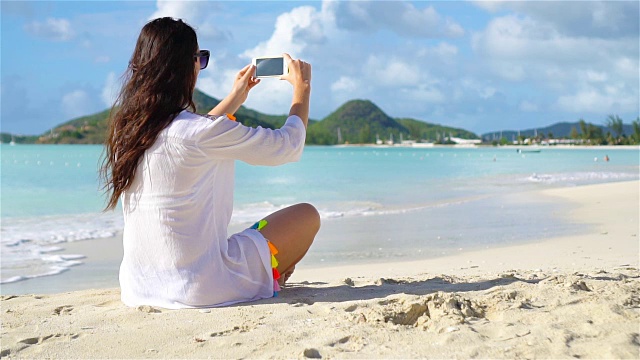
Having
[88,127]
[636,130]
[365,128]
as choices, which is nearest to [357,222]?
[636,130]

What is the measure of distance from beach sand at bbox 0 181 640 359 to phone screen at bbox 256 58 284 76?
108 cm

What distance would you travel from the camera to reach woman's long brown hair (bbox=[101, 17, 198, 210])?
2668mm

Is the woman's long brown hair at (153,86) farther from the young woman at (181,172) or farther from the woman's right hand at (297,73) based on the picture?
the woman's right hand at (297,73)

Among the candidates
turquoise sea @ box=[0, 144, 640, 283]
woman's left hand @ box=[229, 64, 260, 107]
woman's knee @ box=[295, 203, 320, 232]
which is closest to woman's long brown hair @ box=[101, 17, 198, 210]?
woman's left hand @ box=[229, 64, 260, 107]

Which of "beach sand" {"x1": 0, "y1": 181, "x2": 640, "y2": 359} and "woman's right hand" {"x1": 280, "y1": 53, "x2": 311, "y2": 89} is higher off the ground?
"woman's right hand" {"x1": 280, "y1": 53, "x2": 311, "y2": 89}

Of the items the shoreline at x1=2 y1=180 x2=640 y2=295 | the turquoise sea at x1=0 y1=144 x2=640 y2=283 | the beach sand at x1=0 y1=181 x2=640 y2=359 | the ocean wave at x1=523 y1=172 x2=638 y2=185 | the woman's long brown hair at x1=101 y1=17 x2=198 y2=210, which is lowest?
the ocean wave at x1=523 y1=172 x2=638 y2=185

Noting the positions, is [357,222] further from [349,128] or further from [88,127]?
[349,128]

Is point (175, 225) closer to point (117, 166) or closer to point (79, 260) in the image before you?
point (117, 166)

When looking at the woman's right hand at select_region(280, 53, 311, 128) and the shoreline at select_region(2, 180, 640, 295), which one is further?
the shoreline at select_region(2, 180, 640, 295)

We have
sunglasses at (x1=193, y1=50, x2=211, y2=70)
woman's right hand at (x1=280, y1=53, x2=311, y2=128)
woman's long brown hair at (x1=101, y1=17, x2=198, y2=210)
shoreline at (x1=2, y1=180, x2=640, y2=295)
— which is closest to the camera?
woman's long brown hair at (x1=101, y1=17, x2=198, y2=210)

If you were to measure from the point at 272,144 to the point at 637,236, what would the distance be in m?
5.16

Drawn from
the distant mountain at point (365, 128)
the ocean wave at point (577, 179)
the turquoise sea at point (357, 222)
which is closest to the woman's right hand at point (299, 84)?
the turquoise sea at point (357, 222)

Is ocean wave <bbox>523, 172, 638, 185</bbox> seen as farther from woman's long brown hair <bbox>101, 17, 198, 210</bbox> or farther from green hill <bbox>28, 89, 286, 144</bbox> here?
green hill <bbox>28, 89, 286, 144</bbox>

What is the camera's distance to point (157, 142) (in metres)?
2.69
